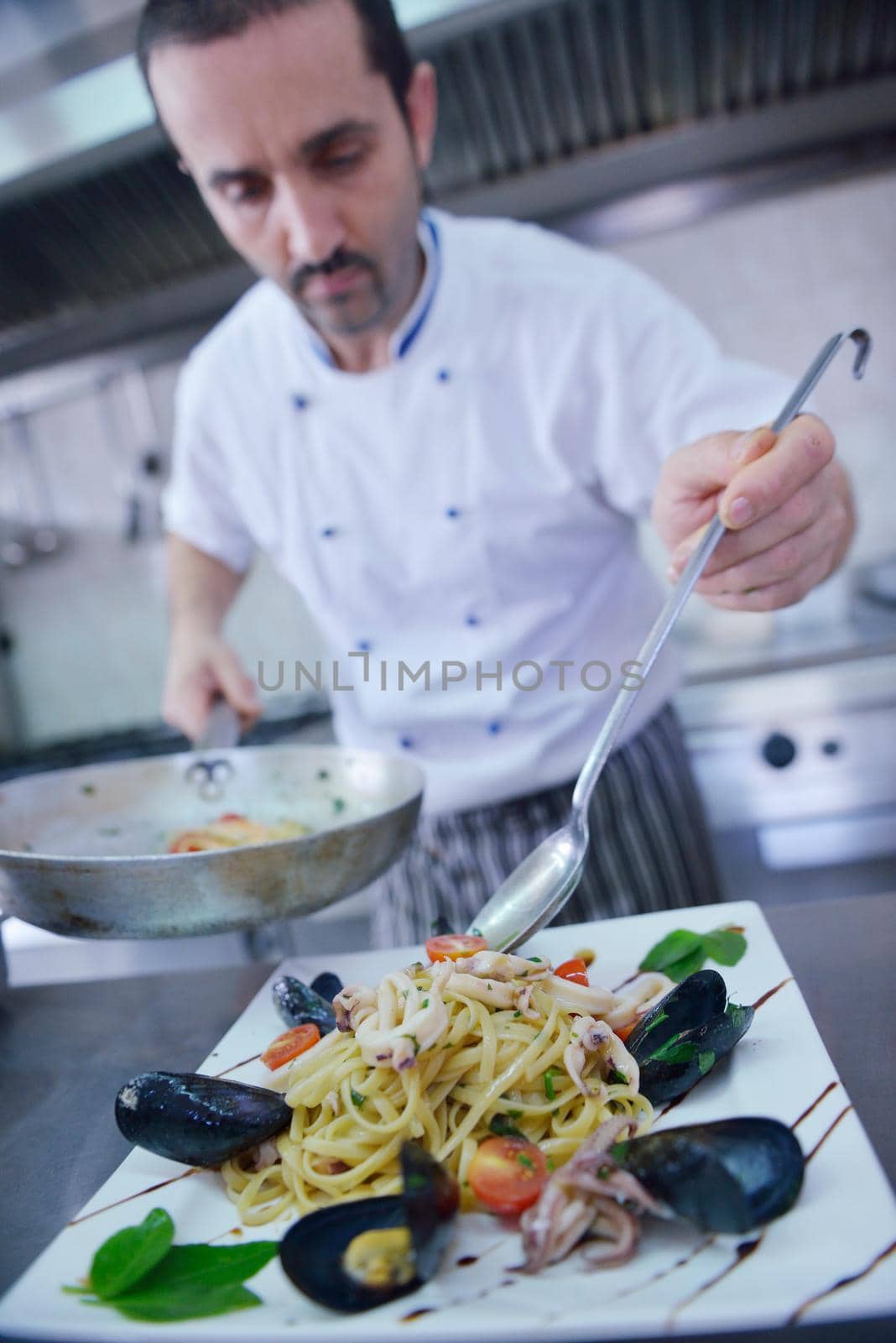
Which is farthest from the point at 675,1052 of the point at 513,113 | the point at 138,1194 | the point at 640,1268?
the point at 513,113

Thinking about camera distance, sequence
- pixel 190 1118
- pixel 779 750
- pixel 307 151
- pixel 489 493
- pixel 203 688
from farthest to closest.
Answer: pixel 779 750 → pixel 489 493 → pixel 203 688 → pixel 307 151 → pixel 190 1118

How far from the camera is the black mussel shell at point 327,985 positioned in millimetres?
1182

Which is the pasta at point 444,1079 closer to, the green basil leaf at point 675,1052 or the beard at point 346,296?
the green basil leaf at point 675,1052

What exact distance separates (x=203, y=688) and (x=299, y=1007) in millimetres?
812

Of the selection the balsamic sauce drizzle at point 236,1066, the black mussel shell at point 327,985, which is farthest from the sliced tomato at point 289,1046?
the black mussel shell at point 327,985

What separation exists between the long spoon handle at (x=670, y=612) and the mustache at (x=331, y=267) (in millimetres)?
810

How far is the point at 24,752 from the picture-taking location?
391 cm

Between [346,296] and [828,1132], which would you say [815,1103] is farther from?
[346,296]

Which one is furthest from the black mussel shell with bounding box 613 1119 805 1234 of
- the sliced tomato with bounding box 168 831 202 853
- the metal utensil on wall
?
the metal utensil on wall

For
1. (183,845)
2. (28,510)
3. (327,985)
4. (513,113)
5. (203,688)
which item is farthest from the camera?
(28,510)

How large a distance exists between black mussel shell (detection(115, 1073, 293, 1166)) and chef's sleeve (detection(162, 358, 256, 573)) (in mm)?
1497

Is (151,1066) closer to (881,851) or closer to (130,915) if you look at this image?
(130,915)

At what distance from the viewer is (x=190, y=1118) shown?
857 mm

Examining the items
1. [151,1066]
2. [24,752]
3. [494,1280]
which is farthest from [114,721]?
[494,1280]
